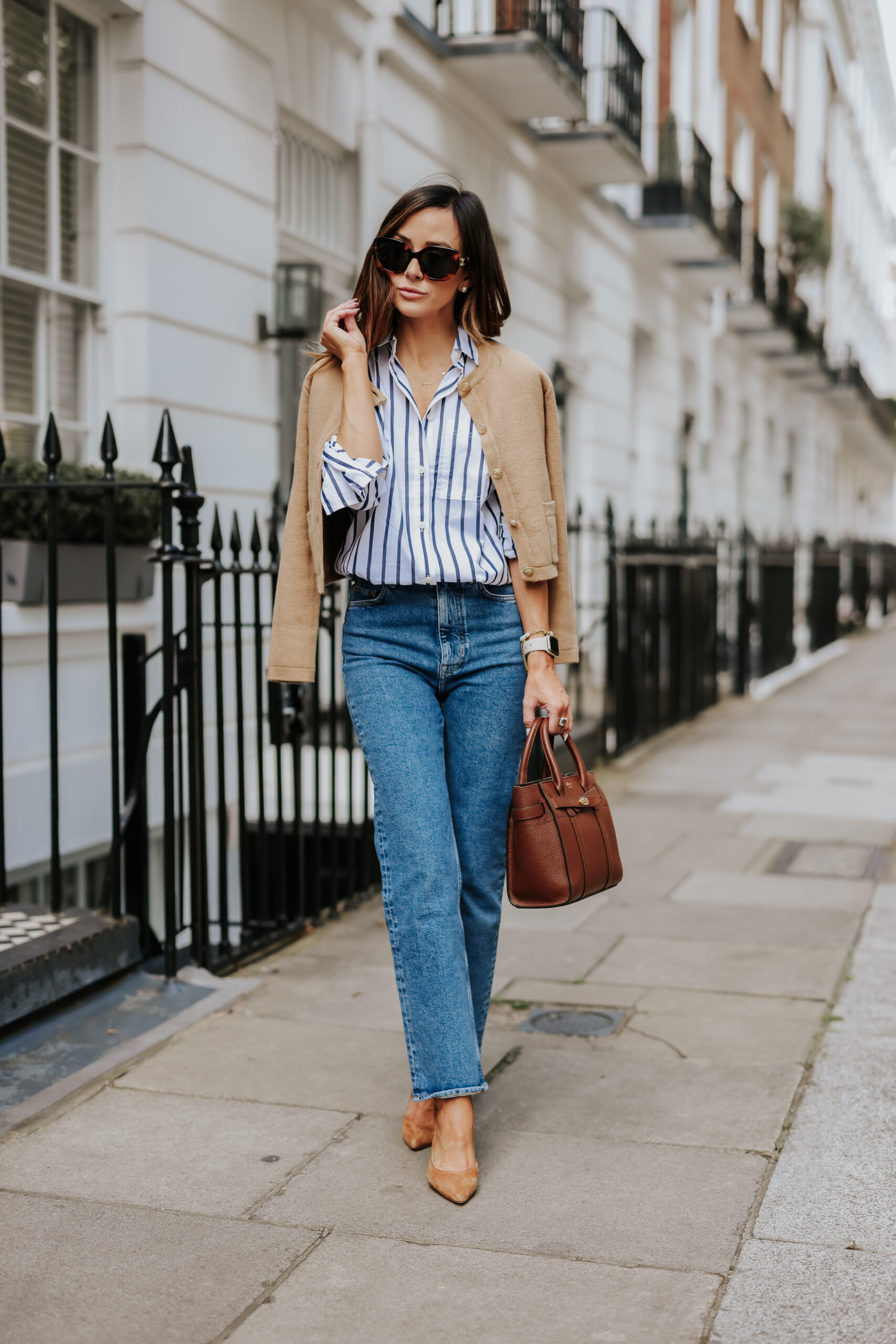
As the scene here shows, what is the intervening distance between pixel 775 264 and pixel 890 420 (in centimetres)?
2247

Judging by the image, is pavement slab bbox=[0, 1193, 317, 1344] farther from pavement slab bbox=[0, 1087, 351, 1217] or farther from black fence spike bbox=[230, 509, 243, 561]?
black fence spike bbox=[230, 509, 243, 561]

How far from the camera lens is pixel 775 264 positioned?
76.8ft

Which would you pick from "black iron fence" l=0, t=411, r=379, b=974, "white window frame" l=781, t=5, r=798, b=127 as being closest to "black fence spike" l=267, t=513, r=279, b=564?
"black iron fence" l=0, t=411, r=379, b=974

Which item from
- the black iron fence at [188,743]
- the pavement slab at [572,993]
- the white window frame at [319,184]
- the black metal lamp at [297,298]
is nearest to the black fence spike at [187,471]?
the black iron fence at [188,743]

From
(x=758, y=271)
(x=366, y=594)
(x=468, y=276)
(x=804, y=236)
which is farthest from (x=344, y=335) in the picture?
(x=804, y=236)

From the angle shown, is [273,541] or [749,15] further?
[749,15]

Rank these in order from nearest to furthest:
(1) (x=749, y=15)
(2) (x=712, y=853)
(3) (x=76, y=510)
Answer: (3) (x=76, y=510), (2) (x=712, y=853), (1) (x=749, y=15)

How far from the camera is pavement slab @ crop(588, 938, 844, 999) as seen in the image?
4.41 metres

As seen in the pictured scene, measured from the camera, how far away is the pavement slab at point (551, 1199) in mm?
2697

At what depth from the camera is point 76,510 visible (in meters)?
5.64

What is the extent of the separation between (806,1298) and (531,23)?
9997mm

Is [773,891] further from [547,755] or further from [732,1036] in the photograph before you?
[547,755]

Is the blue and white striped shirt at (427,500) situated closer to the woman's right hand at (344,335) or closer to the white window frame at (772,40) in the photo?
the woman's right hand at (344,335)

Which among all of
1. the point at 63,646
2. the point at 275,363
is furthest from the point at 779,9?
the point at 63,646
